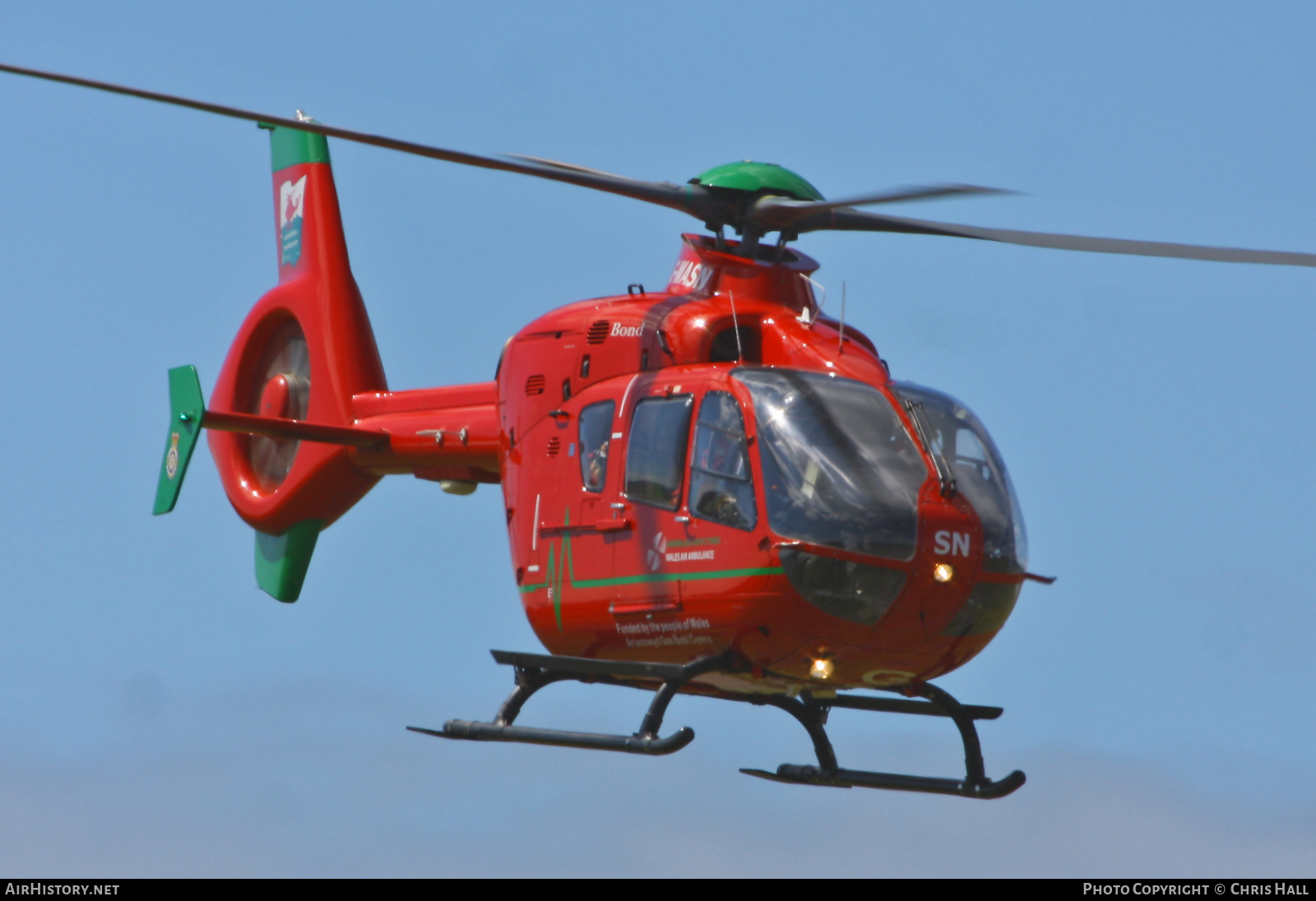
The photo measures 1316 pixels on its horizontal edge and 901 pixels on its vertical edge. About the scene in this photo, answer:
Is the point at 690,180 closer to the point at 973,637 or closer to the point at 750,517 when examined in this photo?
the point at 750,517

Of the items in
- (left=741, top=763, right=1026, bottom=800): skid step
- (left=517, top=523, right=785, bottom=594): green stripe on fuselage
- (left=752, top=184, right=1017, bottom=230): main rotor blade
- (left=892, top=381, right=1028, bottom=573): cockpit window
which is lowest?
(left=741, top=763, right=1026, bottom=800): skid step

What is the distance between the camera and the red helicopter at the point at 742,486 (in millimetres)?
15914

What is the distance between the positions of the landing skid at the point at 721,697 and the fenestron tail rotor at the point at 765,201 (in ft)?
13.9

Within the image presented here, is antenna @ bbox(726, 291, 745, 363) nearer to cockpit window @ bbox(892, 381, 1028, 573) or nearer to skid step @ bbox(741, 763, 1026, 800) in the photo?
cockpit window @ bbox(892, 381, 1028, 573)

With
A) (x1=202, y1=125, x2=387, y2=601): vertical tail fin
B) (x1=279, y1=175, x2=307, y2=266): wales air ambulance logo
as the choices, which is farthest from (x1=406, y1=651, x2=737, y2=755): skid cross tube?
(x1=279, y1=175, x2=307, y2=266): wales air ambulance logo

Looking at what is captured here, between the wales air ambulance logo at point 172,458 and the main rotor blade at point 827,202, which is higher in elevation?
the main rotor blade at point 827,202

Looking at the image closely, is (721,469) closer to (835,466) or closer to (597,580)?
(835,466)

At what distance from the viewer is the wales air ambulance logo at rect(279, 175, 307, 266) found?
24391mm

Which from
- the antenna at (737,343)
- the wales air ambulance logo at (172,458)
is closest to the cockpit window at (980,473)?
the antenna at (737,343)

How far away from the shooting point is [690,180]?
1822 centimetres

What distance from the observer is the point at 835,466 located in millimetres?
15945

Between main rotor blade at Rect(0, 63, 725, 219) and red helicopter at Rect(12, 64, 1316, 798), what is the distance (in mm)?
24

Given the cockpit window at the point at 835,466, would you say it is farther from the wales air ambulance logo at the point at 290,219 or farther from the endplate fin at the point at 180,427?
the wales air ambulance logo at the point at 290,219

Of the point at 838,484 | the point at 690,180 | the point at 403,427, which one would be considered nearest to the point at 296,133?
the point at 403,427
